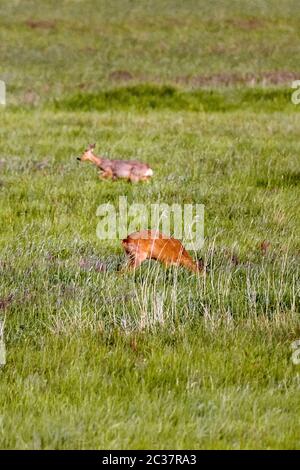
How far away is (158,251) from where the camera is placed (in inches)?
314

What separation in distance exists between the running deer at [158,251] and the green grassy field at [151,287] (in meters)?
0.13

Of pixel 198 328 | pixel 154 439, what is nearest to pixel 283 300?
pixel 198 328

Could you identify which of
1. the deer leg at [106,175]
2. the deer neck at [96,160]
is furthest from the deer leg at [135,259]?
the deer neck at [96,160]

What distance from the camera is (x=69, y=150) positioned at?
50.9 ft

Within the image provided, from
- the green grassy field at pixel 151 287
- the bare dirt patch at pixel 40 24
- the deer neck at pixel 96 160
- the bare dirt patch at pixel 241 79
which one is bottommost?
the green grassy field at pixel 151 287

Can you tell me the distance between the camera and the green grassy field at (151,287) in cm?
487

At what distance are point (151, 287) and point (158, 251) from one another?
28.7 inches

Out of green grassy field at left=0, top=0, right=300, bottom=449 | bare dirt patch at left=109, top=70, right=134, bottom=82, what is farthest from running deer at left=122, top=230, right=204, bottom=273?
bare dirt patch at left=109, top=70, right=134, bottom=82

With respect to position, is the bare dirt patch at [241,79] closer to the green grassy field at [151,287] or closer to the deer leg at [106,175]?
the green grassy field at [151,287]

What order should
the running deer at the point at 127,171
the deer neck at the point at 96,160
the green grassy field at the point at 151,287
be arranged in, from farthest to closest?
1. the deer neck at the point at 96,160
2. the running deer at the point at 127,171
3. the green grassy field at the point at 151,287

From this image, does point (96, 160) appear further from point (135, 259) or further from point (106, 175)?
point (135, 259)

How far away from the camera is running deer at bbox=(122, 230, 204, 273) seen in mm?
7949

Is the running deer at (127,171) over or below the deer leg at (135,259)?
over

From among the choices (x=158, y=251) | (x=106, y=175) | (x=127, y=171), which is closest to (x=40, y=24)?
(x=106, y=175)
